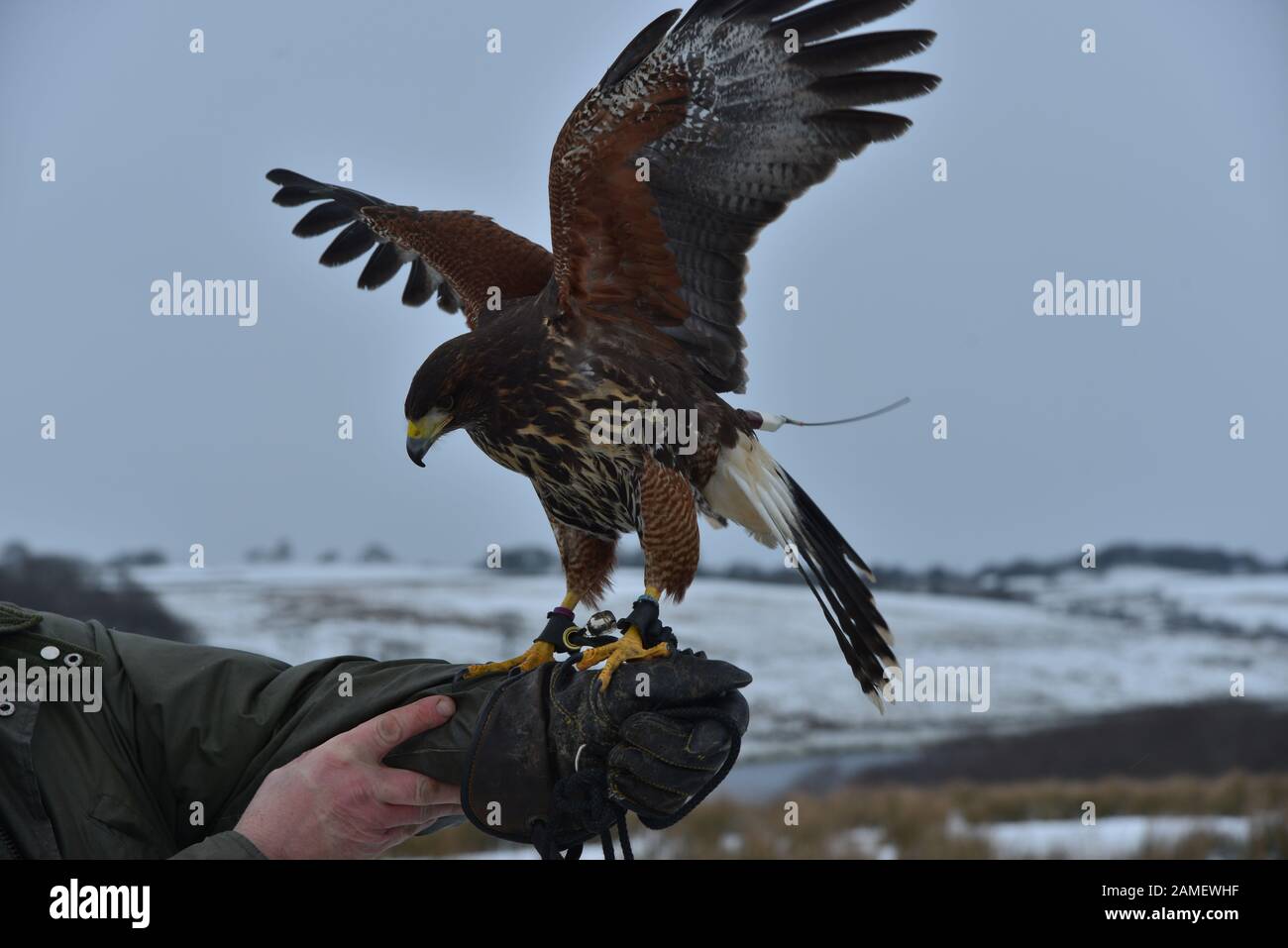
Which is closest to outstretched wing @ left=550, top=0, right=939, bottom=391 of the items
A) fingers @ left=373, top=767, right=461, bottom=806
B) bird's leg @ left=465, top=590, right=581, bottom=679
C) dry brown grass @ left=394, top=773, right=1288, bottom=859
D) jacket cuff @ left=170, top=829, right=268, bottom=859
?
bird's leg @ left=465, top=590, right=581, bottom=679

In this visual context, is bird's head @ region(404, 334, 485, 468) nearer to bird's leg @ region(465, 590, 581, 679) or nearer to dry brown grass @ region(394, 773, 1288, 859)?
bird's leg @ region(465, 590, 581, 679)

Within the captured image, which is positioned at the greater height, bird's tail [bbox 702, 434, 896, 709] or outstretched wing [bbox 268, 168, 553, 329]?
outstretched wing [bbox 268, 168, 553, 329]

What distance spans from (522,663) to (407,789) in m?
0.29

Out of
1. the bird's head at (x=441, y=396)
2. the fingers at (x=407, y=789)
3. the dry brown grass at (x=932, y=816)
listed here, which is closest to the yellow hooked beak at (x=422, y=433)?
the bird's head at (x=441, y=396)

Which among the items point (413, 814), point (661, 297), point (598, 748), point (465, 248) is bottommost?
point (413, 814)

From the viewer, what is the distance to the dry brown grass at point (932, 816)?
6094 millimetres

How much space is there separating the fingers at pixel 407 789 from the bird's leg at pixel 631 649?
12.3 inches

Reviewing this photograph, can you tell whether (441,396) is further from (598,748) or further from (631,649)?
(598,748)

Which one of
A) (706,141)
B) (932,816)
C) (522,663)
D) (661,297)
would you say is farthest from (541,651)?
(932,816)

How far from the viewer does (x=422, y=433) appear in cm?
192

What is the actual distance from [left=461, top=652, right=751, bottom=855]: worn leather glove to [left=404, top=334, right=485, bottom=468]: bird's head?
0.47m

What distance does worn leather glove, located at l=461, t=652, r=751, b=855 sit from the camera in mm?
1682
